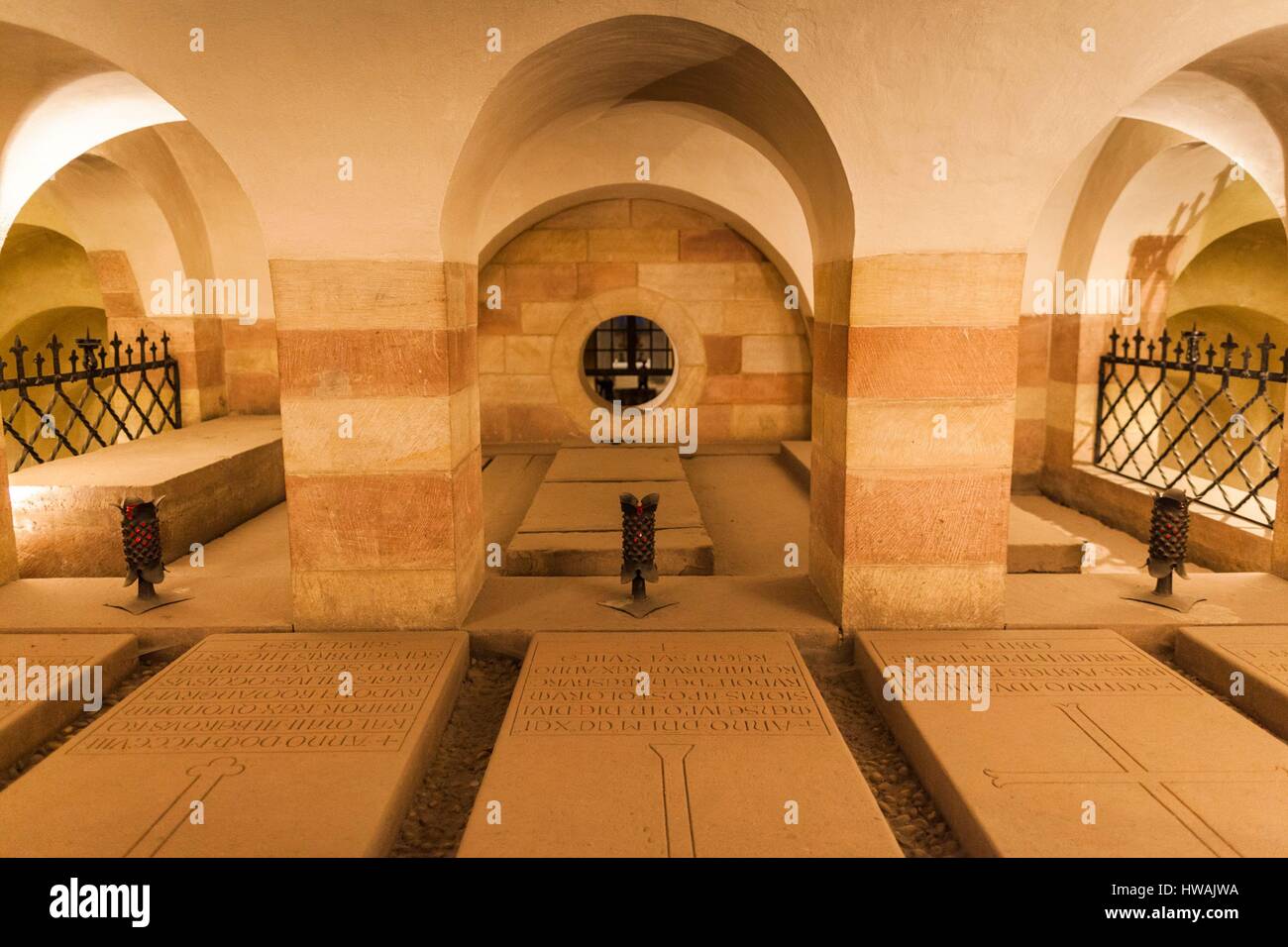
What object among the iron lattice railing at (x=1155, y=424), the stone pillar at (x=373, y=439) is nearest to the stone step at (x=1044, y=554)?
the iron lattice railing at (x=1155, y=424)

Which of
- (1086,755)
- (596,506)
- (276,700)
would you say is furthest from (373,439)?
(1086,755)

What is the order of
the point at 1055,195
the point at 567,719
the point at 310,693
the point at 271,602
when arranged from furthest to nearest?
the point at 1055,195
the point at 271,602
the point at 310,693
the point at 567,719

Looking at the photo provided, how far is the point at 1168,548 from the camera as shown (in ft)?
13.9

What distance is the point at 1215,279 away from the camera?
10547 mm

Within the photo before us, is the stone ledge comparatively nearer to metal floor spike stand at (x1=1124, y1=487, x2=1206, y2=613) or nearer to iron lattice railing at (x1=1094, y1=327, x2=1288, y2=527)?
metal floor spike stand at (x1=1124, y1=487, x2=1206, y2=613)

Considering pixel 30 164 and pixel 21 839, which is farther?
pixel 30 164

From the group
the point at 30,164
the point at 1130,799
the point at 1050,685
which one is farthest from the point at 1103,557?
the point at 30,164

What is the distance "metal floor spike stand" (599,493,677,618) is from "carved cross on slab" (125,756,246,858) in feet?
6.05

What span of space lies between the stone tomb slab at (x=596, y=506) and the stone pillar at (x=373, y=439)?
139cm

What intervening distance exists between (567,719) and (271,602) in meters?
1.89

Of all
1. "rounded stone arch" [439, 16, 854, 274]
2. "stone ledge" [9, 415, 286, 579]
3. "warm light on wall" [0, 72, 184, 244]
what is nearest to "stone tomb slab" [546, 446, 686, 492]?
"stone ledge" [9, 415, 286, 579]

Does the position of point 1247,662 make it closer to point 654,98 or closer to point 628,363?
point 654,98

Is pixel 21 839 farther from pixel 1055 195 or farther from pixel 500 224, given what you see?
pixel 1055 195

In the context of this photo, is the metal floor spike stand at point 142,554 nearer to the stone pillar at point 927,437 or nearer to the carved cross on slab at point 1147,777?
the stone pillar at point 927,437
